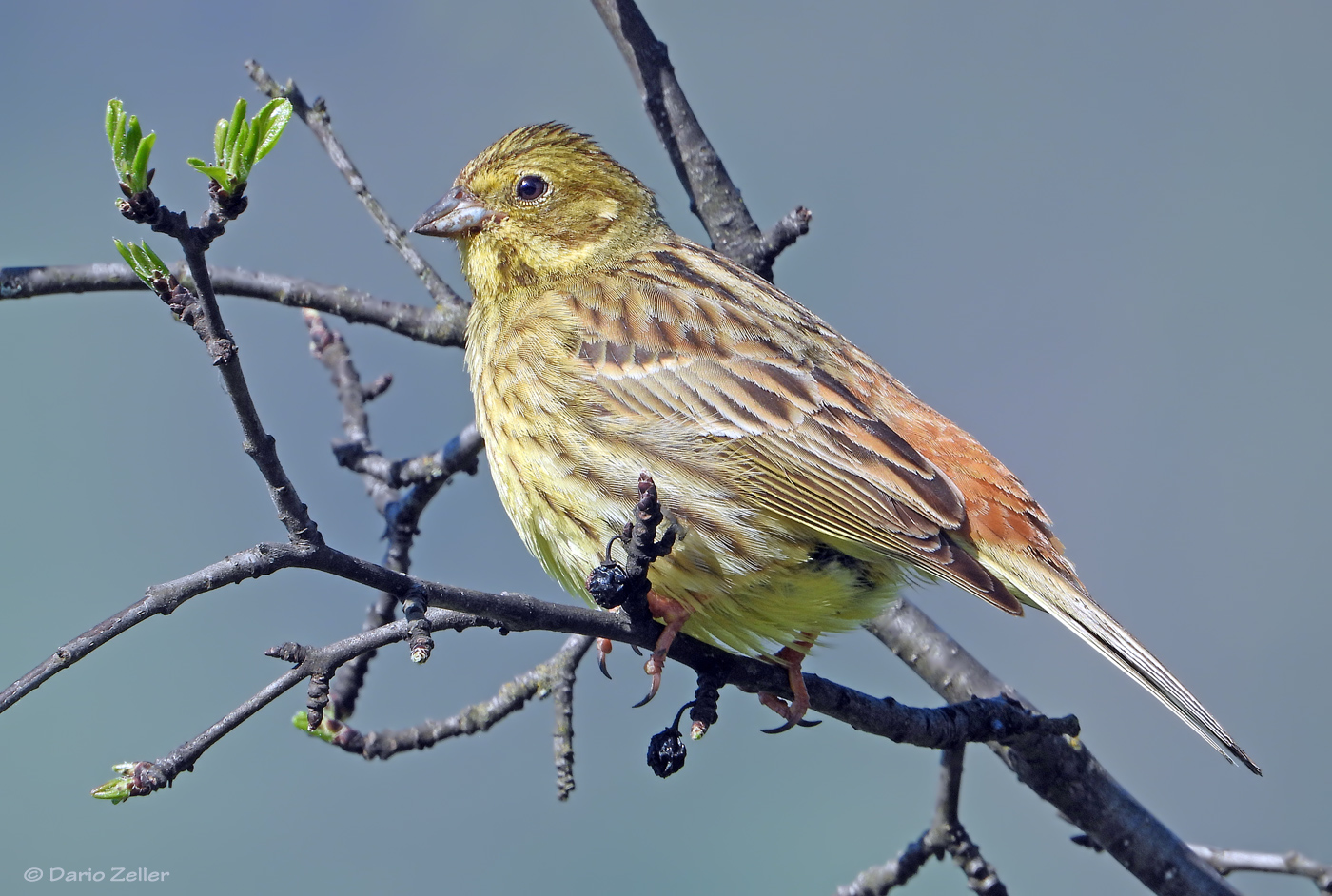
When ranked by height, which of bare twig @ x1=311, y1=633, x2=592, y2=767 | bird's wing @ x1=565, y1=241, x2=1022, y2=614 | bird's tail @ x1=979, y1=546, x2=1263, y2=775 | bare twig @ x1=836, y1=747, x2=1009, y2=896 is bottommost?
bare twig @ x1=836, y1=747, x2=1009, y2=896

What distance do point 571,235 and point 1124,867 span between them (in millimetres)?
2728

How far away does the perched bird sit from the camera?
3.30 metres

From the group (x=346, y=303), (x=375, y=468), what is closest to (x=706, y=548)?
(x=375, y=468)

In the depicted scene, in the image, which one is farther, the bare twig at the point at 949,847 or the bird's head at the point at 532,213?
the bird's head at the point at 532,213

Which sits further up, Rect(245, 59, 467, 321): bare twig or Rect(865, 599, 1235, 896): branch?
Rect(245, 59, 467, 321): bare twig

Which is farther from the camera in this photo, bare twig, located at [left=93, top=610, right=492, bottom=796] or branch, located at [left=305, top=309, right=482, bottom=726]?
branch, located at [left=305, top=309, right=482, bottom=726]

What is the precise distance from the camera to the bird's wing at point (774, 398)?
10.9 ft

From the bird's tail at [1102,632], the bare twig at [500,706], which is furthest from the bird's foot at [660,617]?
the bird's tail at [1102,632]

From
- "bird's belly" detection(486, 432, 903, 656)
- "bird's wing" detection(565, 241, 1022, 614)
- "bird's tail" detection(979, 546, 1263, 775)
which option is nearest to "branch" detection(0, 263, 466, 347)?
"bird's wing" detection(565, 241, 1022, 614)

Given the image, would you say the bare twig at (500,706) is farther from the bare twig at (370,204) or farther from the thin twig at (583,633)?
the bare twig at (370,204)

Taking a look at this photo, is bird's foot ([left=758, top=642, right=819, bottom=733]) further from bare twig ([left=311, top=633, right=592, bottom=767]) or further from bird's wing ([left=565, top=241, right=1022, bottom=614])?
bare twig ([left=311, top=633, right=592, bottom=767])

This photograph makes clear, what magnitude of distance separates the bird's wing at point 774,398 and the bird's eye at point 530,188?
412mm

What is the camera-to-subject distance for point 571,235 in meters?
4.41

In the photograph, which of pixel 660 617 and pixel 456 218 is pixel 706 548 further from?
pixel 456 218
